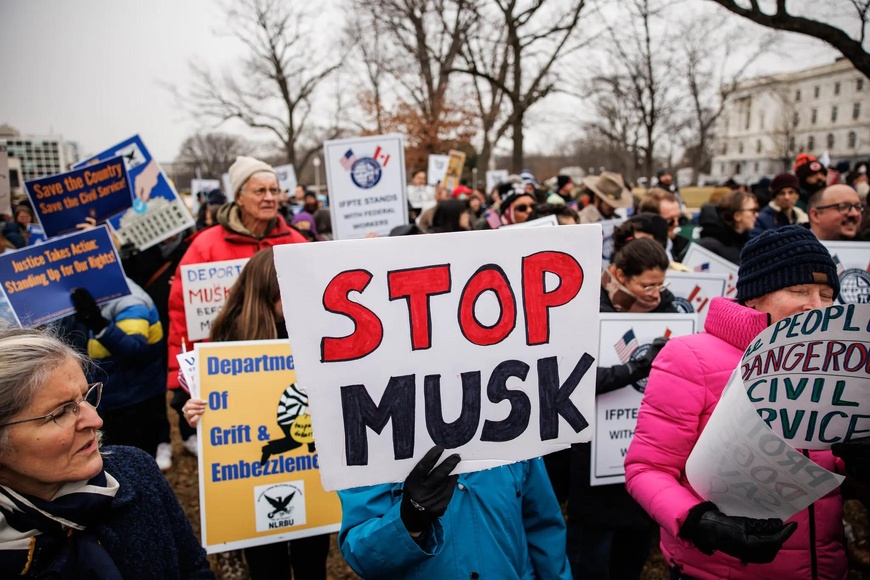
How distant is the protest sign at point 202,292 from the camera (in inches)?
146

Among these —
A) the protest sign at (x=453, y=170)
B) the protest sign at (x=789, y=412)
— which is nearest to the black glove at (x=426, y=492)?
the protest sign at (x=789, y=412)

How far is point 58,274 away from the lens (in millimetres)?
3443

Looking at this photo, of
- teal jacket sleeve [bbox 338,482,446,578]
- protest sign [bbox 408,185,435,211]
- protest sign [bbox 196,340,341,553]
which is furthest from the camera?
protest sign [bbox 408,185,435,211]

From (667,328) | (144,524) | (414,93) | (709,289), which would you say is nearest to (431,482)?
(144,524)

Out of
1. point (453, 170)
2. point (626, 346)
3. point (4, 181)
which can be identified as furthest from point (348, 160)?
point (453, 170)

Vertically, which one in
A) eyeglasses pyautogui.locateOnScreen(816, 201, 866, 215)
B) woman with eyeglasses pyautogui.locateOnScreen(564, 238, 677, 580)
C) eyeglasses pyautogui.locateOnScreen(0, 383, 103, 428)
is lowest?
woman with eyeglasses pyautogui.locateOnScreen(564, 238, 677, 580)

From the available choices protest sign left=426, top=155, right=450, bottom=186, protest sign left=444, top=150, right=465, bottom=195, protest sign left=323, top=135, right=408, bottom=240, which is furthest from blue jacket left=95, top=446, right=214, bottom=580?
protest sign left=426, top=155, right=450, bottom=186

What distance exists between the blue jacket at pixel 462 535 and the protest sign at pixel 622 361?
1.05 metres

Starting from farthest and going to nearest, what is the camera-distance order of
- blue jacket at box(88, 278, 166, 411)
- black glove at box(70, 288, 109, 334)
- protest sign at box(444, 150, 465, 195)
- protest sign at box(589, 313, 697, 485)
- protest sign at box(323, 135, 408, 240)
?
protest sign at box(444, 150, 465, 195), protest sign at box(323, 135, 408, 240), blue jacket at box(88, 278, 166, 411), black glove at box(70, 288, 109, 334), protest sign at box(589, 313, 697, 485)

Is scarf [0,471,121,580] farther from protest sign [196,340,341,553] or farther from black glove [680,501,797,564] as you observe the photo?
black glove [680,501,797,564]

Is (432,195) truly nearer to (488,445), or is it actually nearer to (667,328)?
(667,328)

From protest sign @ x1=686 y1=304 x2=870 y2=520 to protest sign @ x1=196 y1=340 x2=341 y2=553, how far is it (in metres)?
1.76

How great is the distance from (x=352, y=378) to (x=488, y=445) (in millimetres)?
418

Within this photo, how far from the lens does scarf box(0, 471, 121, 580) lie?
1.38 m
